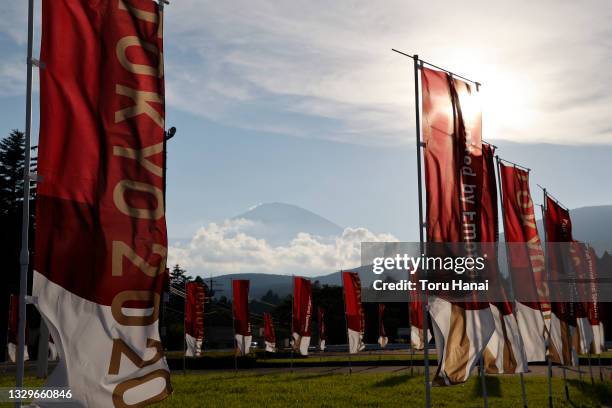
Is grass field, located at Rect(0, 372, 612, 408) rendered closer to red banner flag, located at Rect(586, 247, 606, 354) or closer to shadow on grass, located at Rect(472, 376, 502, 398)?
shadow on grass, located at Rect(472, 376, 502, 398)

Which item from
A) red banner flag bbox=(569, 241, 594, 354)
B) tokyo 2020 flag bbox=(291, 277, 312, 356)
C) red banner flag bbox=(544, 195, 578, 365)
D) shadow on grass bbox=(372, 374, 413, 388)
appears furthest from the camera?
tokyo 2020 flag bbox=(291, 277, 312, 356)

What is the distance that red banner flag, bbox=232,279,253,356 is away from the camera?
1496 inches

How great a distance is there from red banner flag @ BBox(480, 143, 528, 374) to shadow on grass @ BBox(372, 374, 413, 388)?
1201cm

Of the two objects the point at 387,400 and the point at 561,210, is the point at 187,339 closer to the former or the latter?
the point at 387,400

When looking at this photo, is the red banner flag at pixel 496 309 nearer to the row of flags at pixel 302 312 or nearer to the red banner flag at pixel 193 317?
the row of flags at pixel 302 312

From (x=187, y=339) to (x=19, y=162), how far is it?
155ft

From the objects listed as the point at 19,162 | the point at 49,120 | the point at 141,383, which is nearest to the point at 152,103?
the point at 49,120

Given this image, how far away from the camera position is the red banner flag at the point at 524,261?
20.1 m

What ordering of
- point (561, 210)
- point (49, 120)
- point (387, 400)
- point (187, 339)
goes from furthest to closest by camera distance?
point (187, 339) → point (561, 210) → point (387, 400) → point (49, 120)

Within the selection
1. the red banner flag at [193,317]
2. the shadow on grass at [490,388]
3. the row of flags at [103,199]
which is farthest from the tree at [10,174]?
the row of flags at [103,199]

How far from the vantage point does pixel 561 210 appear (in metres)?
26.6

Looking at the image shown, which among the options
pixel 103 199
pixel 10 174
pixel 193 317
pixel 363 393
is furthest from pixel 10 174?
pixel 103 199

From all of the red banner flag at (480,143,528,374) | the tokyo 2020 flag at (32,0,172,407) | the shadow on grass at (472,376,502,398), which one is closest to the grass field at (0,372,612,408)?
the shadow on grass at (472,376,502,398)

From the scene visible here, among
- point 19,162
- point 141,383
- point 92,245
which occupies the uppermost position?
point 19,162
